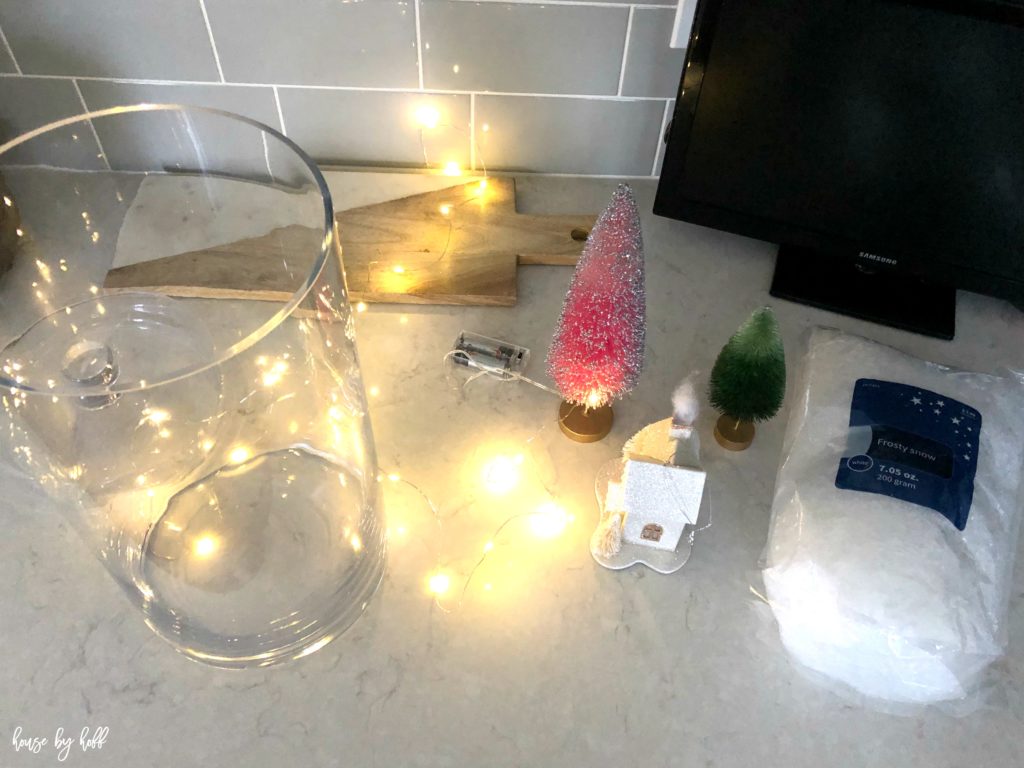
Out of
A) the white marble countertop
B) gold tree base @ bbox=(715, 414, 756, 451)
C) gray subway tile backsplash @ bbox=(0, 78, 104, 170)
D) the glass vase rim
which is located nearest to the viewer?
the glass vase rim

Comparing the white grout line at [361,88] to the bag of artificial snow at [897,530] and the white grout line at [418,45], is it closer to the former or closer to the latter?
the white grout line at [418,45]

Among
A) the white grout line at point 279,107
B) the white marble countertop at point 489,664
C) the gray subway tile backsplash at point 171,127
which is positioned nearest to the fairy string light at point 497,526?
the white marble countertop at point 489,664

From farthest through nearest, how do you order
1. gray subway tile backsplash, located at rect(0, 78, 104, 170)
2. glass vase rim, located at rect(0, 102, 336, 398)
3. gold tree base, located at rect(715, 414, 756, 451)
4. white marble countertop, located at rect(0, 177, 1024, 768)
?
gray subway tile backsplash, located at rect(0, 78, 104, 170)
gold tree base, located at rect(715, 414, 756, 451)
white marble countertop, located at rect(0, 177, 1024, 768)
glass vase rim, located at rect(0, 102, 336, 398)

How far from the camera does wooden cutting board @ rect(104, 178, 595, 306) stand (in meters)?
0.77

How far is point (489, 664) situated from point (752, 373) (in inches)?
11.9

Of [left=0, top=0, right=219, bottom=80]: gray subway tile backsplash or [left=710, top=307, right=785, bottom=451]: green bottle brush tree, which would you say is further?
[left=0, top=0, right=219, bottom=80]: gray subway tile backsplash

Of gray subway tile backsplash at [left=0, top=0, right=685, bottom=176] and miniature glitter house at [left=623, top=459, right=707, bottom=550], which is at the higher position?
gray subway tile backsplash at [left=0, top=0, right=685, bottom=176]

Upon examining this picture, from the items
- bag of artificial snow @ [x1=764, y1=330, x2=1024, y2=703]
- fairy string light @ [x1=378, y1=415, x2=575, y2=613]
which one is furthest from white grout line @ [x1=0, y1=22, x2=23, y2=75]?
bag of artificial snow @ [x1=764, y1=330, x2=1024, y2=703]

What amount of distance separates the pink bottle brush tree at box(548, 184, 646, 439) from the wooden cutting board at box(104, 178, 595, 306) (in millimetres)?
185

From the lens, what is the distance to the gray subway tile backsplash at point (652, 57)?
2.62 feet

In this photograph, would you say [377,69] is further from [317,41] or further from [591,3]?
[591,3]

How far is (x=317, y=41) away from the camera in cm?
81

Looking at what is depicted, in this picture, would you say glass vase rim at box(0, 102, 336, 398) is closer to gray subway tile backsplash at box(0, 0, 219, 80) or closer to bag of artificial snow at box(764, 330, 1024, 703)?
gray subway tile backsplash at box(0, 0, 219, 80)

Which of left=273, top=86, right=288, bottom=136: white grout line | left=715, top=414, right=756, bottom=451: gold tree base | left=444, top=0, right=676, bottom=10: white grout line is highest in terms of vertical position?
left=444, top=0, right=676, bottom=10: white grout line
